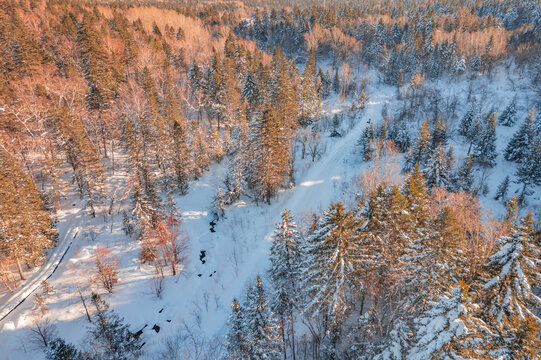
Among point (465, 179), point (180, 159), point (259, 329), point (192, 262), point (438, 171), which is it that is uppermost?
point (180, 159)

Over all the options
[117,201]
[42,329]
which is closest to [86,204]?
[117,201]

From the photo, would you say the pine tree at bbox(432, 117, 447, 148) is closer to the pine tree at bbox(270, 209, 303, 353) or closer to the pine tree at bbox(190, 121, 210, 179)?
the pine tree at bbox(190, 121, 210, 179)

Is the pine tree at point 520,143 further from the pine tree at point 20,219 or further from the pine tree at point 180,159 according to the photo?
the pine tree at point 20,219

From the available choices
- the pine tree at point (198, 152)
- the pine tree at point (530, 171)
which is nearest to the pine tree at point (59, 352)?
the pine tree at point (198, 152)

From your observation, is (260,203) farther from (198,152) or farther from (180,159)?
(180,159)

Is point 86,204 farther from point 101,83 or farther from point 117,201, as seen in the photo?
point 101,83

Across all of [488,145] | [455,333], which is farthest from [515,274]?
[488,145]

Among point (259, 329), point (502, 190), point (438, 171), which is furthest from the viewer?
point (502, 190)
